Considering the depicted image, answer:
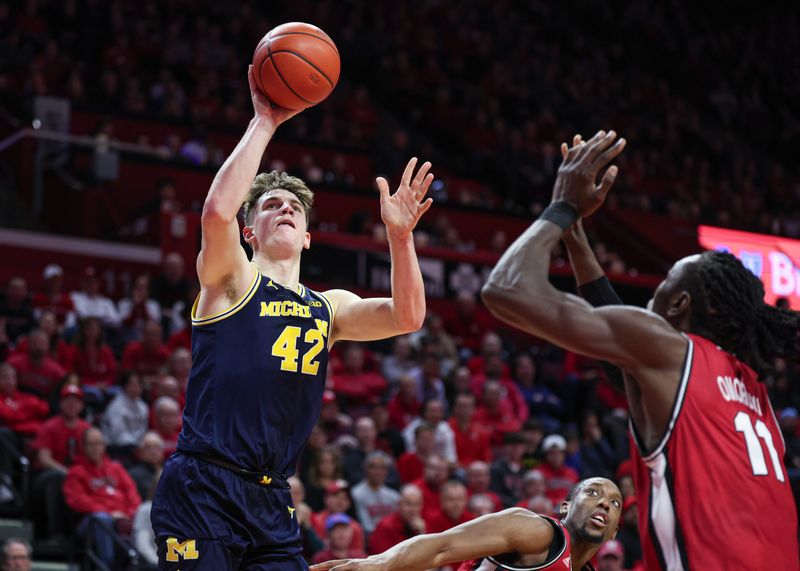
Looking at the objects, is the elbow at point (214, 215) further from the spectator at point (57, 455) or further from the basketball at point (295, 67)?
the spectator at point (57, 455)

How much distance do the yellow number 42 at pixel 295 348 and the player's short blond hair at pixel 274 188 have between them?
539mm

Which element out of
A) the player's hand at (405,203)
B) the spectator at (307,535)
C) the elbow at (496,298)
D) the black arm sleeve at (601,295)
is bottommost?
the spectator at (307,535)

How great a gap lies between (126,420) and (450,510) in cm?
295

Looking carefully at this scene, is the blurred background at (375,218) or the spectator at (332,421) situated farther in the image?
the spectator at (332,421)

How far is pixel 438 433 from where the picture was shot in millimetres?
11562

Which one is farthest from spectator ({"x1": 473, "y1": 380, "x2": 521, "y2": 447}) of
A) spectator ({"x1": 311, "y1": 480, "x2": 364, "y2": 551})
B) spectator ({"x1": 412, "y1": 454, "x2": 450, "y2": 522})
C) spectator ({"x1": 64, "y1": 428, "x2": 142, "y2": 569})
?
spectator ({"x1": 64, "y1": 428, "x2": 142, "y2": 569})

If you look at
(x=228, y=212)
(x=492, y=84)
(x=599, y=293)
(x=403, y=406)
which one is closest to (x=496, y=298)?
(x=599, y=293)

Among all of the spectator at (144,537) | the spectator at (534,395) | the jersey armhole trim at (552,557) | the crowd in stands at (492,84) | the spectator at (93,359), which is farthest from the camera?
the crowd in stands at (492,84)

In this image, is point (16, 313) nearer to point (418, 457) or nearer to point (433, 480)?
point (418, 457)

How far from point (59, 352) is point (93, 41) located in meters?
7.02

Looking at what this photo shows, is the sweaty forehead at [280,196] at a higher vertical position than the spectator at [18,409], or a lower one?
higher

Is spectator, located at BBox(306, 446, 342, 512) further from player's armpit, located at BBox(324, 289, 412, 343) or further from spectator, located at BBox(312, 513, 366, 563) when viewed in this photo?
player's armpit, located at BBox(324, 289, 412, 343)

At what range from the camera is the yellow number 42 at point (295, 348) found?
14.1 feet

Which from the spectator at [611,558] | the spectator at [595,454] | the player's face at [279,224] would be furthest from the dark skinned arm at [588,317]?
the spectator at [595,454]
